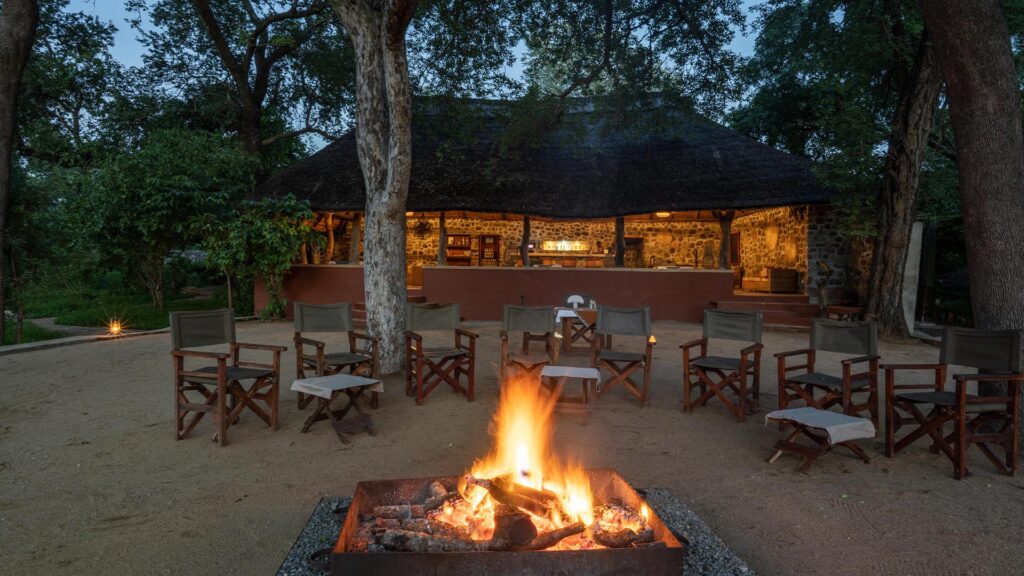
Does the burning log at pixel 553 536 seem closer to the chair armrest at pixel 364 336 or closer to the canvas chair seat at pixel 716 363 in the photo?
the canvas chair seat at pixel 716 363

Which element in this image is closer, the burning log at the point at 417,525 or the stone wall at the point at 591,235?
the burning log at the point at 417,525

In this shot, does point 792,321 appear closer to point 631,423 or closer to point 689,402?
point 689,402

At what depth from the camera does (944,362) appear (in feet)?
13.1

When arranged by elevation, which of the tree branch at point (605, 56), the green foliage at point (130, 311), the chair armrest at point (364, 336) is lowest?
the green foliage at point (130, 311)

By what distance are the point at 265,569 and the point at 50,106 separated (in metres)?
18.2

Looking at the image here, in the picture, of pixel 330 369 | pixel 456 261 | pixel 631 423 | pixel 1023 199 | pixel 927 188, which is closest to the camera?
pixel 1023 199

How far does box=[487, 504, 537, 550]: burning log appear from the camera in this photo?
1.93m

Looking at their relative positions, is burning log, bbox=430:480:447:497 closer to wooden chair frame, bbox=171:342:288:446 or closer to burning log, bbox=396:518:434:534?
burning log, bbox=396:518:434:534

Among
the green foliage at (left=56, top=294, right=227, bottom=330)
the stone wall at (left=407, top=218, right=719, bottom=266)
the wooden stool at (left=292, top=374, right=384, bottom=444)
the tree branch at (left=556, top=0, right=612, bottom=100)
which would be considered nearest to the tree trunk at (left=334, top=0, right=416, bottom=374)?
the wooden stool at (left=292, top=374, right=384, bottom=444)

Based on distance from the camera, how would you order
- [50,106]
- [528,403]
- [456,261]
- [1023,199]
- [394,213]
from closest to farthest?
[1023,199] → [528,403] → [394,213] → [50,106] → [456,261]

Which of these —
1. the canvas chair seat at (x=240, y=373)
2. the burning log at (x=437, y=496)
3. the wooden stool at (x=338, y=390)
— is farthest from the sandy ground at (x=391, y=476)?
the burning log at (x=437, y=496)

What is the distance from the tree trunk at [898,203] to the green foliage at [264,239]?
12103 millimetres

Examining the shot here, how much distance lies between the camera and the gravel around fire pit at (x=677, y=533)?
2080 mm

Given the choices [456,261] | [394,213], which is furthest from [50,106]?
[394,213]
